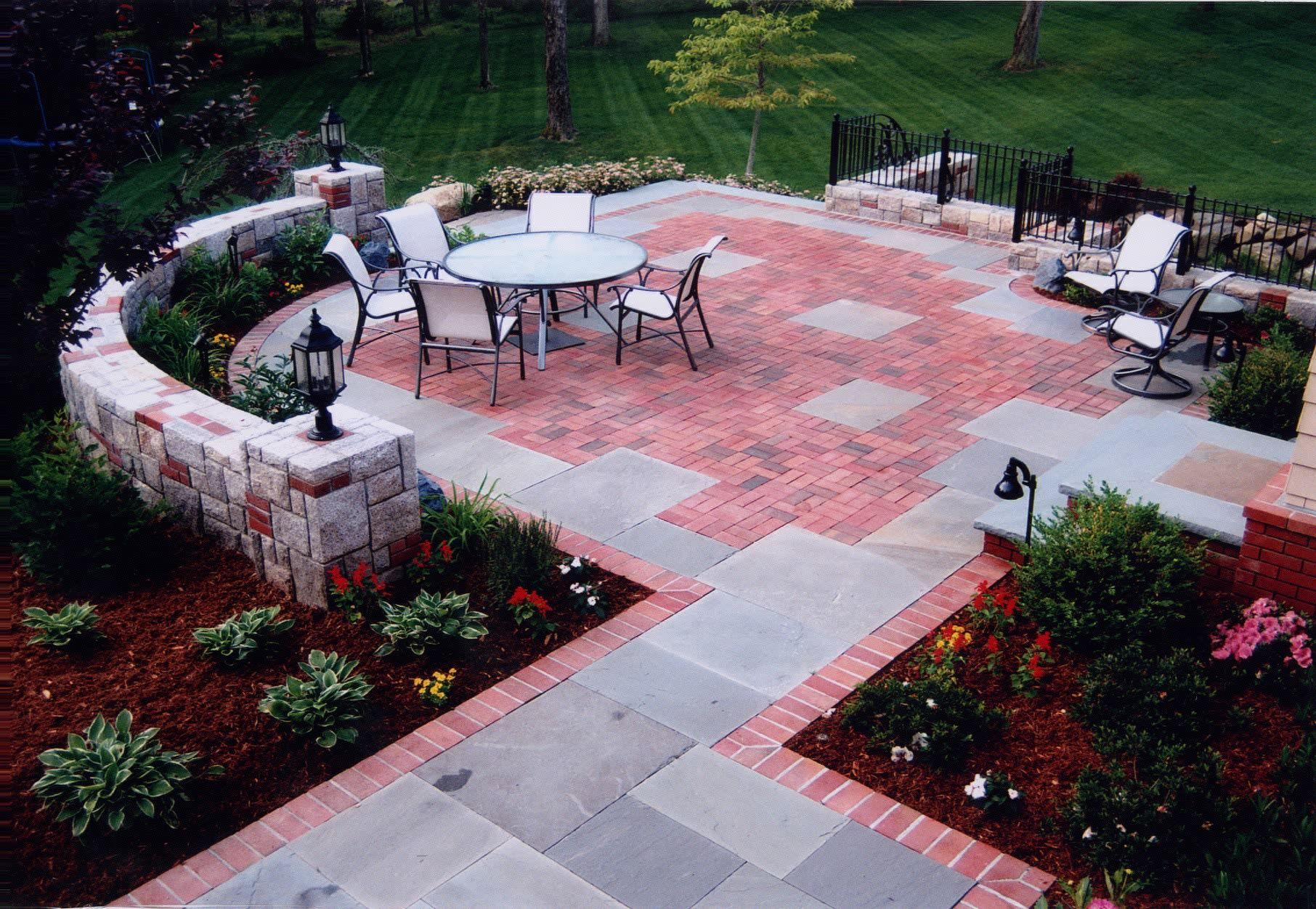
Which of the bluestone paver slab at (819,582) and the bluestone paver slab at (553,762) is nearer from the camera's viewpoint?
the bluestone paver slab at (553,762)

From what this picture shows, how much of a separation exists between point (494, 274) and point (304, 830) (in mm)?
5398

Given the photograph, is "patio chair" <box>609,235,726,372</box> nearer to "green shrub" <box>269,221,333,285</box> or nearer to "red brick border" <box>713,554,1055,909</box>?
"green shrub" <box>269,221,333,285</box>

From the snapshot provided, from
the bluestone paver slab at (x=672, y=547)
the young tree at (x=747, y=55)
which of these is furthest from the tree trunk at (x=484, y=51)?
the bluestone paver slab at (x=672, y=547)

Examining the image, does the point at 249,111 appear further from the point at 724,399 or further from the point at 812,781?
the point at 812,781

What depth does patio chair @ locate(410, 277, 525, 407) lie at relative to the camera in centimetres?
853

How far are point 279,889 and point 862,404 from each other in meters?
5.55

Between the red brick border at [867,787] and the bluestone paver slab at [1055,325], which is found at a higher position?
the bluestone paver slab at [1055,325]

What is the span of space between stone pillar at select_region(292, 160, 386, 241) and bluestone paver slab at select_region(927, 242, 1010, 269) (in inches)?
222

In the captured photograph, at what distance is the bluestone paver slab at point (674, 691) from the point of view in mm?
5191

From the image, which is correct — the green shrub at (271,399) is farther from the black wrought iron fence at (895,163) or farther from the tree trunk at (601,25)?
the tree trunk at (601,25)

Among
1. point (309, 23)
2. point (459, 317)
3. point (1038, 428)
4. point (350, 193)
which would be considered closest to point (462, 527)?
point (459, 317)

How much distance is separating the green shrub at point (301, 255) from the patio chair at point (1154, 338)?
7056 millimetres

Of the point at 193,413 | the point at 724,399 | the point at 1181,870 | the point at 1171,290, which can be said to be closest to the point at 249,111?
the point at 193,413

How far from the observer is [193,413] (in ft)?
20.8
